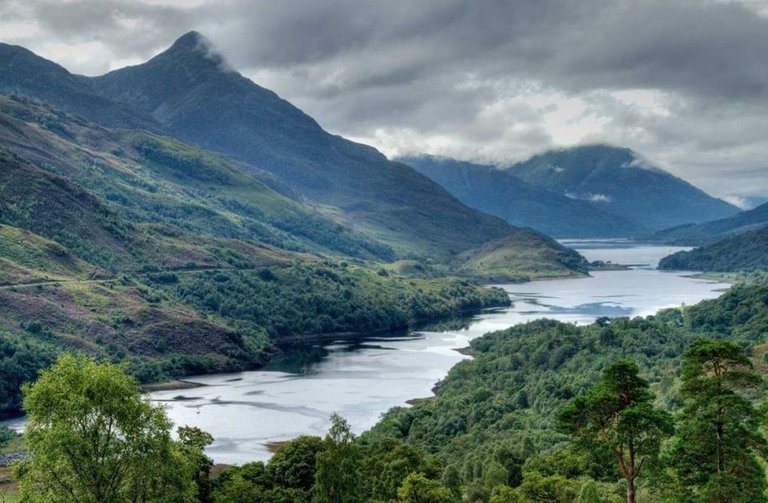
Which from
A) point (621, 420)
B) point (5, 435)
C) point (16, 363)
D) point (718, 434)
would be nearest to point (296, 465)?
point (621, 420)

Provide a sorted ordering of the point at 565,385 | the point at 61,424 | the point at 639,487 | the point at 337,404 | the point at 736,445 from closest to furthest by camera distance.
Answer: the point at 736,445 → the point at 61,424 → the point at 639,487 → the point at 565,385 → the point at 337,404

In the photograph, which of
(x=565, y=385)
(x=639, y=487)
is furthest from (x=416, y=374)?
(x=639, y=487)

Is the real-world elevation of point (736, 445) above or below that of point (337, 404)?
above

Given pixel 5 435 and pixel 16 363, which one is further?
pixel 16 363

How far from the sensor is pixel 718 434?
43.8m

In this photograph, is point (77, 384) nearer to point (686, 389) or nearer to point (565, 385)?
point (686, 389)

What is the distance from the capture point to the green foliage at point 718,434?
140 feet

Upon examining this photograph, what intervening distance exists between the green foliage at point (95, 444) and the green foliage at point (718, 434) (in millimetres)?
34144

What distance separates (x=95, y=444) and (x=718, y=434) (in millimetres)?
39991

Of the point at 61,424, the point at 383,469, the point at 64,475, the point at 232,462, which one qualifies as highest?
the point at 61,424

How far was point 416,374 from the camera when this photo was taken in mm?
199250

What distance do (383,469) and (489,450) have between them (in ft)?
82.2

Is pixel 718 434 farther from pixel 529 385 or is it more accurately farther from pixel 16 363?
pixel 16 363

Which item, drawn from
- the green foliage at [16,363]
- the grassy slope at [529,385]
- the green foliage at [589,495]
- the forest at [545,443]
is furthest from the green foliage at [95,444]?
the green foliage at [16,363]
